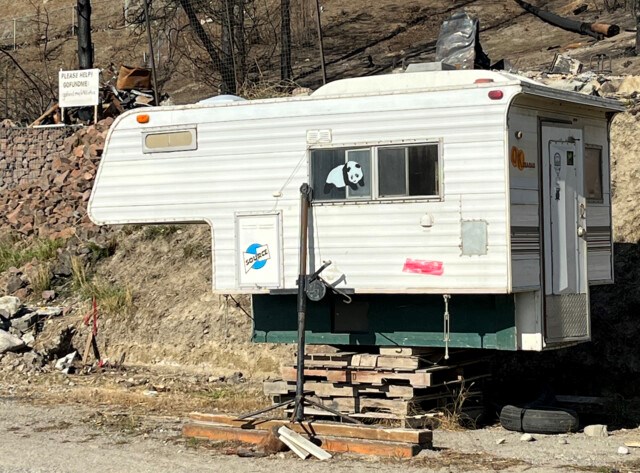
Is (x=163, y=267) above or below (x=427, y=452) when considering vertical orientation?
above

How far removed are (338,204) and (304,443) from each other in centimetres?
260

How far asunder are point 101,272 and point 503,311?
9.62 meters

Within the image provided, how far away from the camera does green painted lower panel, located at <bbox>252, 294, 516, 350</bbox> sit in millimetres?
11953

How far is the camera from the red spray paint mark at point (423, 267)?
11.7 metres

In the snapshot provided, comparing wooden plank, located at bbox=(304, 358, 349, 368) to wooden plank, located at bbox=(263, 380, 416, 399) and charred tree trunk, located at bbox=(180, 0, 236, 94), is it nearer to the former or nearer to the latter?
wooden plank, located at bbox=(263, 380, 416, 399)

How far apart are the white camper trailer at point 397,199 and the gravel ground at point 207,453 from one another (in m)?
1.09

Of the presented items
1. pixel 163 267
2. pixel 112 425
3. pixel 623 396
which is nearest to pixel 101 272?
pixel 163 267

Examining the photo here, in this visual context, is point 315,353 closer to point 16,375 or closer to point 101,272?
point 16,375

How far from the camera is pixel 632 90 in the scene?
63.1 ft

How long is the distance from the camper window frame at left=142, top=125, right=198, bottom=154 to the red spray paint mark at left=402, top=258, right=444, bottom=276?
275 centimetres

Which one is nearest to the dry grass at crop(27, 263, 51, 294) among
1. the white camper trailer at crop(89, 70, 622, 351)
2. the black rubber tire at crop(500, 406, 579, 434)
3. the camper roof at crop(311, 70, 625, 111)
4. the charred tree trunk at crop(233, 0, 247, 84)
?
the charred tree trunk at crop(233, 0, 247, 84)

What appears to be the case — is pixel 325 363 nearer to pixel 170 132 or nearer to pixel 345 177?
pixel 345 177

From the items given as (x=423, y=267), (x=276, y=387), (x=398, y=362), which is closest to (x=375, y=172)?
(x=423, y=267)

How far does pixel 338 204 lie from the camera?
12188 millimetres
